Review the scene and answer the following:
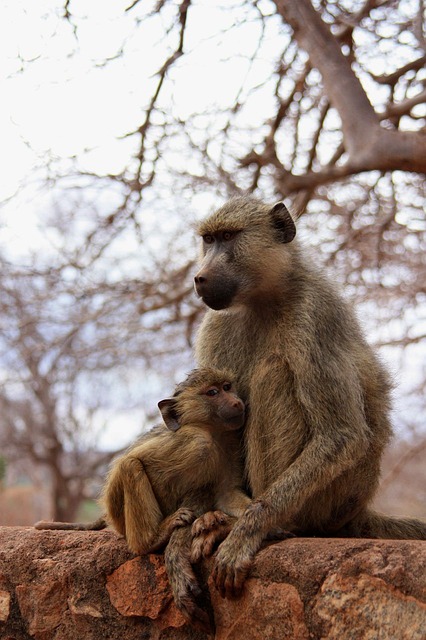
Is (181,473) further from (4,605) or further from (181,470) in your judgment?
(4,605)

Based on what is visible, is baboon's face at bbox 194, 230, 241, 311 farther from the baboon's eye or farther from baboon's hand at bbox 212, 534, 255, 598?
baboon's hand at bbox 212, 534, 255, 598

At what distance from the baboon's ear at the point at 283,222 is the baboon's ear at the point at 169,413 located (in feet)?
3.25

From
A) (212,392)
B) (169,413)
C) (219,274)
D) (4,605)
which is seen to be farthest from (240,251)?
(4,605)

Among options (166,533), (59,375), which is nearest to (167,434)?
Result: (166,533)

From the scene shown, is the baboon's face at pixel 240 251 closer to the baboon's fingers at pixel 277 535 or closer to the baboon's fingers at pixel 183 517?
the baboon's fingers at pixel 183 517

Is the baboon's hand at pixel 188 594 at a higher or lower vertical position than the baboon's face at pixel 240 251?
lower

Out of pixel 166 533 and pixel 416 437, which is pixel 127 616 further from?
pixel 416 437

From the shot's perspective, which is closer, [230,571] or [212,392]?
[230,571]

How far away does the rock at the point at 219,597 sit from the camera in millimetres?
2566

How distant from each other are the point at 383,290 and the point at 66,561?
5362mm

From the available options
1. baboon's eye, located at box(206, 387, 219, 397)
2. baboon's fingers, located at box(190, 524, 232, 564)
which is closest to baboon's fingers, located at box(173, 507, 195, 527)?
baboon's fingers, located at box(190, 524, 232, 564)

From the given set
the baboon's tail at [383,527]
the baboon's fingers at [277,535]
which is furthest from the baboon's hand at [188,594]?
the baboon's tail at [383,527]

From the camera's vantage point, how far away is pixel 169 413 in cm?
346

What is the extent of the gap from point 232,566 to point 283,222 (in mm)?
1711
